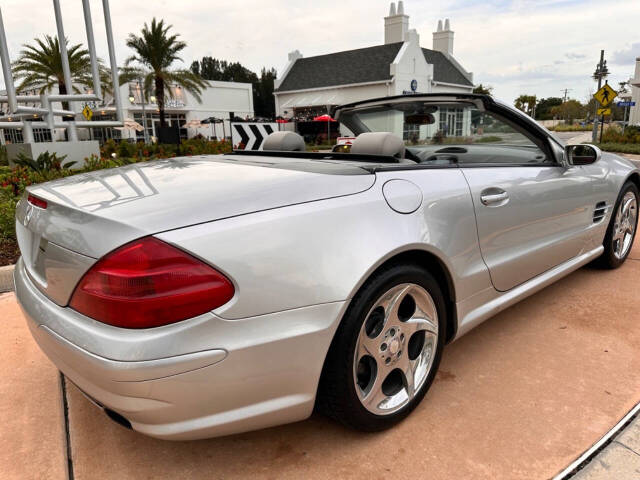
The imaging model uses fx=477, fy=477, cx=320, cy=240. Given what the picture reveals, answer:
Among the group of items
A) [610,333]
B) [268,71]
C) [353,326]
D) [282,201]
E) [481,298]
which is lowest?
[610,333]

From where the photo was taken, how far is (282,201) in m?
1.67

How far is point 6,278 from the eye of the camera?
4.00 meters

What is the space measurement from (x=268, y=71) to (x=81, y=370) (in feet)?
284

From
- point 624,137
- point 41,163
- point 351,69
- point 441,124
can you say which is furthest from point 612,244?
point 351,69

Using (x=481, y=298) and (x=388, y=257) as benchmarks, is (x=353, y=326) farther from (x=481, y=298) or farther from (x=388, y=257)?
(x=481, y=298)

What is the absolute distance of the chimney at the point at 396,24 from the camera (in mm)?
39156

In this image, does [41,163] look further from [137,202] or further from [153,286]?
[153,286]

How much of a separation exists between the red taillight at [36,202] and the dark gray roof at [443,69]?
42.3 metres

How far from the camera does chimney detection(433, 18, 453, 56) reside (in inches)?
1821

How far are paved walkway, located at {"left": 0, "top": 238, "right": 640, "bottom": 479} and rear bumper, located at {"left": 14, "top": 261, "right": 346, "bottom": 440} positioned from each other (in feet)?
1.13

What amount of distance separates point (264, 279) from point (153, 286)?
0.34 m

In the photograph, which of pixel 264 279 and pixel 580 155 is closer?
pixel 264 279

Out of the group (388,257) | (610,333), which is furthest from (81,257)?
(610,333)

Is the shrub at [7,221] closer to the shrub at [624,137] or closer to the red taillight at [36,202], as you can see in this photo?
the red taillight at [36,202]
